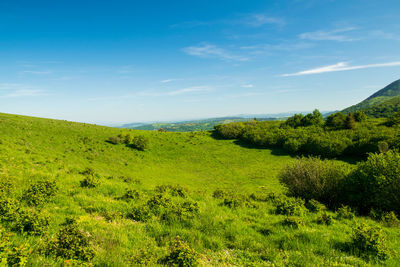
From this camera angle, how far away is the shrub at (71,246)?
491 cm

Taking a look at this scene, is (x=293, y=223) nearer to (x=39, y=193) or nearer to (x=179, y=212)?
(x=179, y=212)

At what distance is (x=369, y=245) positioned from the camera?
663cm

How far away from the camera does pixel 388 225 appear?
401 inches

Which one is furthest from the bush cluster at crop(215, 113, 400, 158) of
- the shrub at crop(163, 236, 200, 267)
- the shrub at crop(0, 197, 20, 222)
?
the shrub at crop(0, 197, 20, 222)

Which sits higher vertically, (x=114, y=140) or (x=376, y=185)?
(x=114, y=140)

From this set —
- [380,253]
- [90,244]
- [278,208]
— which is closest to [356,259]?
[380,253]

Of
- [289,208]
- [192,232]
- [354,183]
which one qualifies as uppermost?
[192,232]

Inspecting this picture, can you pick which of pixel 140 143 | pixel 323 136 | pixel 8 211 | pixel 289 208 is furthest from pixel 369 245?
pixel 323 136

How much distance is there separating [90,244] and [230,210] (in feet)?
24.8

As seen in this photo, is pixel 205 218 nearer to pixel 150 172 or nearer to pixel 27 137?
pixel 150 172

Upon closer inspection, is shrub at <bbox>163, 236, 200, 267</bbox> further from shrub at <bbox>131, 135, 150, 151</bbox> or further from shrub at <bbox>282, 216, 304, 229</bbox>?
shrub at <bbox>131, 135, 150, 151</bbox>

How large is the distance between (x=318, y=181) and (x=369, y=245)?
11.2 metres

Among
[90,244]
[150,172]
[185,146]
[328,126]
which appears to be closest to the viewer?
[90,244]

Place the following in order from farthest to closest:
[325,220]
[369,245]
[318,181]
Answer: [318,181] < [325,220] < [369,245]
